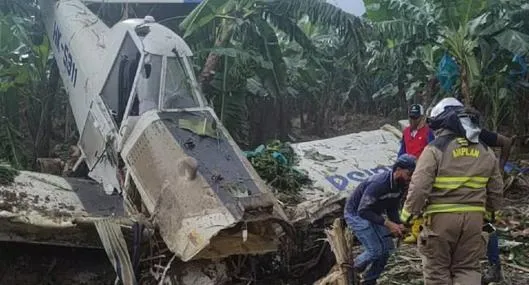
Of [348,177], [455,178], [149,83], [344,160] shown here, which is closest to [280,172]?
[348,177]

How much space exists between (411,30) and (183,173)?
5.26 m

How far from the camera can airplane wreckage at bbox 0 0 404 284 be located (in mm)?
5301

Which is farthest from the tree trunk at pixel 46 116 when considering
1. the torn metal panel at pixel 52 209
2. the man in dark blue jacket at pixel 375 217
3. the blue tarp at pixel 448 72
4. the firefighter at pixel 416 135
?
the man in dark blue jacket at pixel 375 217

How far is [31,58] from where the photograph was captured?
11320 mm

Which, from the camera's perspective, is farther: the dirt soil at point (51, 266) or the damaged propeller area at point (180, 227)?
the dirt soil at point (51, 266)

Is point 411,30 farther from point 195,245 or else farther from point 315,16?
point 195,245

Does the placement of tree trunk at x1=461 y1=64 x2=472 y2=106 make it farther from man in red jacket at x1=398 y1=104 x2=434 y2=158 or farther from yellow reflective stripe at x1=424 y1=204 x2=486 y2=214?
yellow reflective stripe at x1=424 y1=204 x2=486 y2=214

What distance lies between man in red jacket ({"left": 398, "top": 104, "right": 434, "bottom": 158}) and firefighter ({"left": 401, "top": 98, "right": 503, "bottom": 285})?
237 centimetres

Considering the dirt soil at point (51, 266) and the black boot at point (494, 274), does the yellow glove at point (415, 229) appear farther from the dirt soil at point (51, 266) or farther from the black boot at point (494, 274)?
the dirt soil at point (51, 266)

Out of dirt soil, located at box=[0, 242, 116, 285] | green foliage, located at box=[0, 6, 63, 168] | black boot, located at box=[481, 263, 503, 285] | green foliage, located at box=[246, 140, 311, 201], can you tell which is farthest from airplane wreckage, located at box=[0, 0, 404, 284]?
green foliage, located at box=[0, 6, 63, 168]

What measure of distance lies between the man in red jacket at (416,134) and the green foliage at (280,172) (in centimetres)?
128

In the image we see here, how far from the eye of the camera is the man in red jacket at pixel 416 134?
696 cm

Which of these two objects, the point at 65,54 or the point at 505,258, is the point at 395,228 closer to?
the point at 505,258

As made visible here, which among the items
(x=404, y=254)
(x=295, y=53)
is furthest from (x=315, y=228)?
(x=295, y=53)
